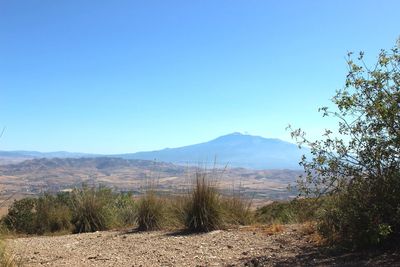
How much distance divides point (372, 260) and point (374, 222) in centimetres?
44

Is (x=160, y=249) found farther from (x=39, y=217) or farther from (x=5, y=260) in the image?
(x=39, y=217)

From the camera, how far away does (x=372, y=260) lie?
17.8ft

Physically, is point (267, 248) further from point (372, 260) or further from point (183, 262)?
point (372, 260)

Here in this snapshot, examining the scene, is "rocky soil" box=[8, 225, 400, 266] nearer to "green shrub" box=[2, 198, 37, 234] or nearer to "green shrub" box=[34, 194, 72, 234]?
"green shrub" box=[34, 194, 72, 234]

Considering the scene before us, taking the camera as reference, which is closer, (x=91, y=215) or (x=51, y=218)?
(x=91, y=215)

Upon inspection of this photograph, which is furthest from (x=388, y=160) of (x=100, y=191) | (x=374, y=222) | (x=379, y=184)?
(x=100, y=191)

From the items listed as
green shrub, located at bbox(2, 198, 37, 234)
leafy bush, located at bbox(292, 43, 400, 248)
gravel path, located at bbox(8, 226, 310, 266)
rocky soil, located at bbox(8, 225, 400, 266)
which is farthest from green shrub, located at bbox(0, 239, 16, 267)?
green shrub, located at bbox(2, 198, 37, 234)

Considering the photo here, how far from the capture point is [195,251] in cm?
724

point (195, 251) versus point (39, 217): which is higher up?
point (195, 251)

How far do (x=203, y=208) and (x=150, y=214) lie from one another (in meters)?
1.49

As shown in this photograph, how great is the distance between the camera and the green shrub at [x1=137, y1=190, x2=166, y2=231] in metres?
9.77

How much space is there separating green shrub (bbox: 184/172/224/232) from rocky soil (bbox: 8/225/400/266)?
1.08 feet

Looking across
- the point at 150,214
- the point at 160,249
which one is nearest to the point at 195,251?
the point at 160,249

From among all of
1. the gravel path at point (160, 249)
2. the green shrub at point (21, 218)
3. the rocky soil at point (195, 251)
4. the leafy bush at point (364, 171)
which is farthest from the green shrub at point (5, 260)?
the green shrub at point (21, 218)
